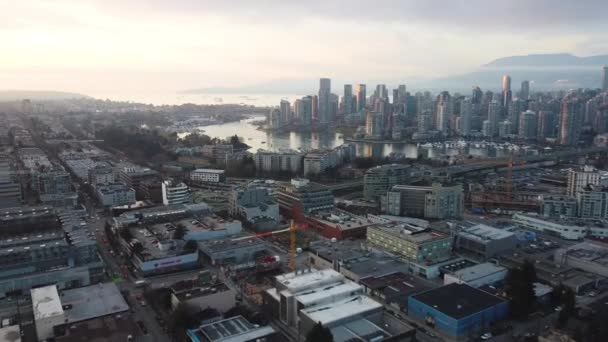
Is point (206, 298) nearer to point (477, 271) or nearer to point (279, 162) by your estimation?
point (477, 271)

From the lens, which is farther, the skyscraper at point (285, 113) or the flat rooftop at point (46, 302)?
the skyscraper at point (285, 113)

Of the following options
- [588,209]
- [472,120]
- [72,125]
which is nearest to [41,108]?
[72,125]

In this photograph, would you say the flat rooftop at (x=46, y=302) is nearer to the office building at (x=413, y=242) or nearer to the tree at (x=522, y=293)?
the office building at (x=413, y=242)

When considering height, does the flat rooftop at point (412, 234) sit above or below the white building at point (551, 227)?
above

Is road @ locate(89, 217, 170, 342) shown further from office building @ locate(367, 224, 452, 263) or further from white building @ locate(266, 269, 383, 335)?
office building @ locate(367, 224, 452, 263)

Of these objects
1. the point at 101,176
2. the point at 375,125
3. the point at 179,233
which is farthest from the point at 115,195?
the point at 375,125

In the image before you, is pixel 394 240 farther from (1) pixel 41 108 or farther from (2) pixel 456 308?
(1) pixel 41 108

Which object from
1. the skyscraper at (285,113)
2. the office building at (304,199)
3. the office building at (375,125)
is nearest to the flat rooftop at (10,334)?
the office building at (304,199)

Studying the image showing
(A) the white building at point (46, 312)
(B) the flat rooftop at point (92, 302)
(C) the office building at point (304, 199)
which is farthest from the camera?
(C) the office building at point (304, 199)
